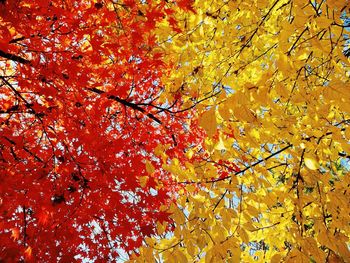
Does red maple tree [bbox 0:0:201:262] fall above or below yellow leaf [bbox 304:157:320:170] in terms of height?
above

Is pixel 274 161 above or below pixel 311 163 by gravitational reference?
above

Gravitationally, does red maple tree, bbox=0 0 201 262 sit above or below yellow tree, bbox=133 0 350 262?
above

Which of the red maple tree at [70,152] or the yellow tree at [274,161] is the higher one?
the red maple tree at [70,152]

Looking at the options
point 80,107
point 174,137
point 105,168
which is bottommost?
point 105,168

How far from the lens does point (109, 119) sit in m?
5.61

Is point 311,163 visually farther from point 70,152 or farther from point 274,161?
point 70,152

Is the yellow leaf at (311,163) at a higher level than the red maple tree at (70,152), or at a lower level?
lower

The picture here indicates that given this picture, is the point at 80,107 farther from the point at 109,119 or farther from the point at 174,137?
the point at 174,137

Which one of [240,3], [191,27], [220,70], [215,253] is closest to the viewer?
[215,253]

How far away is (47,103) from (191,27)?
287 centimetres

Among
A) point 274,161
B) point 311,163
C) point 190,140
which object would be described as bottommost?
point 311,163

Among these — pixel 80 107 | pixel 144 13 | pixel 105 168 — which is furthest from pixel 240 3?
pixel 80 107

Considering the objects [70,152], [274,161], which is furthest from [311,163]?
[70,152]

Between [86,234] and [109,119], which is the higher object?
[109,119]
